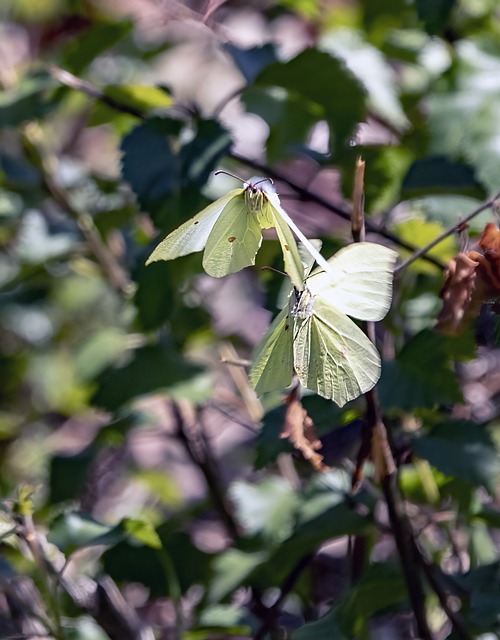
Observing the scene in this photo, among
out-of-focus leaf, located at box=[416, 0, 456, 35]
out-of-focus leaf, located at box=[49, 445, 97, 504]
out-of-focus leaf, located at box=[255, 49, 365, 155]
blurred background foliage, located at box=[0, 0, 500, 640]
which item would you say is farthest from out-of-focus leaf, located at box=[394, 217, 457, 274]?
out-of-focus leaf, located at box=[49, 445, 97, 504]

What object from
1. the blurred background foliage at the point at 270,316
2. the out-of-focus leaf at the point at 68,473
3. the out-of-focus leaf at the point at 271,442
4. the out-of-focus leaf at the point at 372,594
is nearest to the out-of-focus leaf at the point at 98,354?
the blurred background foliage at the point at 270,316

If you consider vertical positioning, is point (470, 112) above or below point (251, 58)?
below

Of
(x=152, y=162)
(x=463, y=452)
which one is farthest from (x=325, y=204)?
(x=463, y=452)

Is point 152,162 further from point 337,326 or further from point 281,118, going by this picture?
point 337,326

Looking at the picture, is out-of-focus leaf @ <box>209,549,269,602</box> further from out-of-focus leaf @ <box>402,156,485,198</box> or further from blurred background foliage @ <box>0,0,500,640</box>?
out-of-focus leaf @ <box>402,156,485,198</box>

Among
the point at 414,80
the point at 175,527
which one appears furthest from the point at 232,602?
the point at 414,80

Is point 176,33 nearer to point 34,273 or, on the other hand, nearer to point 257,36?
point 257,36

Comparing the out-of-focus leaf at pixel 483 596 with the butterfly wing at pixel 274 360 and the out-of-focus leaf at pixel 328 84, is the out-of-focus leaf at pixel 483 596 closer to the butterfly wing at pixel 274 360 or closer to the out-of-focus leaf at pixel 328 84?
the butterfly wing at pixel 274 360
